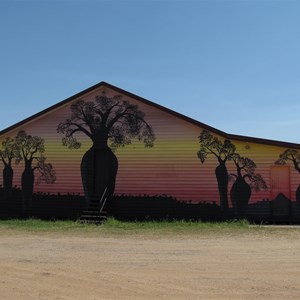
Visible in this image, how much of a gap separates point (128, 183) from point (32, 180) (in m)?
4.68

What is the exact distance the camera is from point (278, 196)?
64.3 feet

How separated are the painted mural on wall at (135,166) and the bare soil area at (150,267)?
5601mm

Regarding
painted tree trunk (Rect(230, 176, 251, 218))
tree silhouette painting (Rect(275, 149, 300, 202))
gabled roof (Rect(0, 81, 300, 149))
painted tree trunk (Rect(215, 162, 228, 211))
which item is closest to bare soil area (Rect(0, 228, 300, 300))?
painted tree trunk (Rect(230, 176, 251, 218))

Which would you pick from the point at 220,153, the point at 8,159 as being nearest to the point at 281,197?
the point at 220,153

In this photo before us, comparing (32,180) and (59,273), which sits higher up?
(32,180)

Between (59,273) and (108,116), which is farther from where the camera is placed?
(108,116)

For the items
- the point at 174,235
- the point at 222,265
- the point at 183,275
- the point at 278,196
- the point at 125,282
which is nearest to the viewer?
the point at 125,282

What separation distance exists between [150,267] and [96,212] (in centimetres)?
1120

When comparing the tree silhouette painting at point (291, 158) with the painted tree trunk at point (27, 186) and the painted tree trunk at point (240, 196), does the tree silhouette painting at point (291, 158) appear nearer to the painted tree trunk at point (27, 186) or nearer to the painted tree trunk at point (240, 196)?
the painted tree trunk at point (240, 196)

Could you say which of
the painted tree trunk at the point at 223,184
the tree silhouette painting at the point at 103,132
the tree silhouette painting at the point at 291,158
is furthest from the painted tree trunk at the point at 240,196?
the tree silhouette painting at the point at 103,132

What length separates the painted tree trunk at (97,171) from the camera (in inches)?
822

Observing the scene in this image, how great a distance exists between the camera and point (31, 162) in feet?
71.3

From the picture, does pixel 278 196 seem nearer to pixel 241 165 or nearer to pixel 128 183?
pixel 241 165

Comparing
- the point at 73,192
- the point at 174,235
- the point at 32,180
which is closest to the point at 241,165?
the point at 174,235
